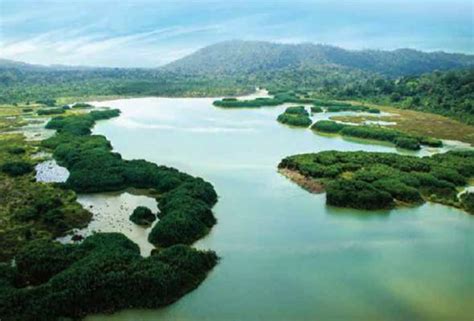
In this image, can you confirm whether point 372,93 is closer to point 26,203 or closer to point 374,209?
point 374,209

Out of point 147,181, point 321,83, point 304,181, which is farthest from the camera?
point 321,83

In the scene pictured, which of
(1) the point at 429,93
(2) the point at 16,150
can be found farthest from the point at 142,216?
(1) the point at 429,93

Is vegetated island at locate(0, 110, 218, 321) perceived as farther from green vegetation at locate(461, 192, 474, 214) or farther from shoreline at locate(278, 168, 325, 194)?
green vegetation at locate(461, 192, 474, 214)

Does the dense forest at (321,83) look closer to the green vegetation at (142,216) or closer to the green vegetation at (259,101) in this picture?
the green vegetation at (259,101)

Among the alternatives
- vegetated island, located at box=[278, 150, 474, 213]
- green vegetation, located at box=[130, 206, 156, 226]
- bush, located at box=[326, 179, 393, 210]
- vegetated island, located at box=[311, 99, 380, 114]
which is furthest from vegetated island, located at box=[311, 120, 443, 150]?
Answer: green vegetation, located at box=[130, 206, 156, 226]

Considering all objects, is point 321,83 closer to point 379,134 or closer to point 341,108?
point 341,108

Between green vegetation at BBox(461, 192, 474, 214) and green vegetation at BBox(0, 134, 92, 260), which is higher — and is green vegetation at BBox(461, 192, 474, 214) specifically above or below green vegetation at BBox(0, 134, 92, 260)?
below

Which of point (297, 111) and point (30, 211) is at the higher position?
point (30, 211)

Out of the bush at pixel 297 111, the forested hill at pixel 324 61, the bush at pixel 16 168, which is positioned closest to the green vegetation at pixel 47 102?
the bush at pixel 297 111
